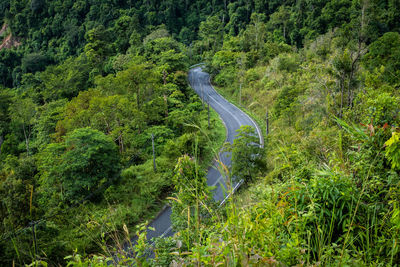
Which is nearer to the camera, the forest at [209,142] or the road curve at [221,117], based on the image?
the forest at [209,142]

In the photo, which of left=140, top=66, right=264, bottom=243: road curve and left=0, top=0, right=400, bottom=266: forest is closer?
left=0, top=0, right=400, bottom=266: forest

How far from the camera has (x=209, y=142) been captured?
1.92 m

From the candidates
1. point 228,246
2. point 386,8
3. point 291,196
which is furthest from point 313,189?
point 386,8

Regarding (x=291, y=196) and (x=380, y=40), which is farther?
(x=380, y=40)

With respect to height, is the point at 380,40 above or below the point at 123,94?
above

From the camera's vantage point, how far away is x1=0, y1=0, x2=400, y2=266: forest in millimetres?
2273

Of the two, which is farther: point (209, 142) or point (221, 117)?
point (221, 117)

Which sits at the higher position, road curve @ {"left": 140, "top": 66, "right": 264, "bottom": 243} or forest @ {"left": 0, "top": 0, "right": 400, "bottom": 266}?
forest @ {"left": 0, "top": 0, "right": 400, "bottom": 266}

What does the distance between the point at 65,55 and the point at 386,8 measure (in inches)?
2266

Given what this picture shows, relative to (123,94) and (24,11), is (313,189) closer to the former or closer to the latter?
(123,94)

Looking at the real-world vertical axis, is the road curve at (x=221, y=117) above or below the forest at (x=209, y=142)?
below

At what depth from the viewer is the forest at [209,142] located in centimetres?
227

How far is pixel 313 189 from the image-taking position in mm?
2594

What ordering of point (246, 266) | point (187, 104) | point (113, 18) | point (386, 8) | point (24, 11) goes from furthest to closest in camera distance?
point (24, 11), point (113, 18), point (386, 8), point (187, 104), point (246, 266)
